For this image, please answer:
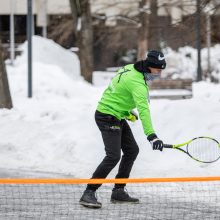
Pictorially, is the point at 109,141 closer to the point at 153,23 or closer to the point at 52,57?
the point at 52,57

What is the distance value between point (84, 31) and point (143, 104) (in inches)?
751

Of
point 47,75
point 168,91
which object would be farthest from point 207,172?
point 168,91

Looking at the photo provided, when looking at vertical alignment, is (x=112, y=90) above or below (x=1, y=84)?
above

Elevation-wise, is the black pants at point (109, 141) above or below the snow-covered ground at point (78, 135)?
Result: above

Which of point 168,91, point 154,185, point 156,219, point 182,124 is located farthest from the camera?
point 168,91

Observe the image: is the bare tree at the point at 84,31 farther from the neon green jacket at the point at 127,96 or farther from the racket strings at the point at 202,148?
the neon green jacket at the point at 127,96

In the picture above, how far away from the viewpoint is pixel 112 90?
364 inches

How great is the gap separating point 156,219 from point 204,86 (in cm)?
1865

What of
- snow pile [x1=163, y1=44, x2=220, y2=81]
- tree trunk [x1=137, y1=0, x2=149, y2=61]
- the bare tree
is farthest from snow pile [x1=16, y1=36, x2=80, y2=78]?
snow pile [x1=163, y1=44, x2=220, y2=81]

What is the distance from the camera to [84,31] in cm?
2772

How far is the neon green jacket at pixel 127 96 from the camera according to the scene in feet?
29.1

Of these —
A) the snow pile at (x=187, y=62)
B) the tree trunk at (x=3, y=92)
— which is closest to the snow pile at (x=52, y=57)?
the tree trunk at (x=3, y=92)

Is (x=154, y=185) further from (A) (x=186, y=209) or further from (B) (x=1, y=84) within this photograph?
(B) (x=1, y=84)

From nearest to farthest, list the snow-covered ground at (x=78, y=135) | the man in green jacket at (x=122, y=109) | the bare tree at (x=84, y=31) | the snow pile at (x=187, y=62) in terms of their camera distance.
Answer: the man in green jacket at (x=122, y=109) < the snow-covered ground at (x=78, y=135) < the bare tree at (x=84, y=31) < the snow pile at (x=187, y=62)
